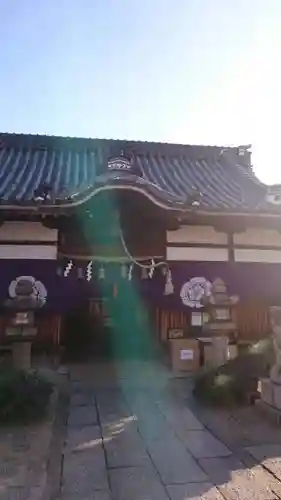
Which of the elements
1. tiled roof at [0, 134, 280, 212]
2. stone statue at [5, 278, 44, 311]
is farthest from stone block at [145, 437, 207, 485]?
tiled roof at [0, 134, 280, 212]

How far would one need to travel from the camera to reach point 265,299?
10375mm

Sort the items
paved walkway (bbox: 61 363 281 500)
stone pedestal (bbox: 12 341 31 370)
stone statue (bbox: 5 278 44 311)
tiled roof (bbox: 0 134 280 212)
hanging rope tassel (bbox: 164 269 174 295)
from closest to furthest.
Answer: paved walkway (bbox: 61 363 281 500) → stone pedestal (bbox: 12 341 31 370) → stone statue (bbox: 5 278 44 311) → hanging rope tassel (bbox: 164 269 174 295) → tiled roof (bbox: 0 134 280 212)

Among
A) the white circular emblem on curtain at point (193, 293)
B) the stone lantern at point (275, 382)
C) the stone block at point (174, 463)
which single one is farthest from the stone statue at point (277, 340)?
the white circular emblem on curtain at point (193, 293)

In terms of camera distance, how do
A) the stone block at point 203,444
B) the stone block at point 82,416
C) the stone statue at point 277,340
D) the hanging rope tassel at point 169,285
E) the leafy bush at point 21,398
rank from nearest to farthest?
the stone block at point 203,444 → the leafy bush at point 21,398 → the stone block at point 82,416 → the stone statue at point 277,340 → the hanging rope tassel at point 169,285

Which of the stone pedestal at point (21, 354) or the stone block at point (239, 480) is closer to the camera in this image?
the stone block at point (239, 480)

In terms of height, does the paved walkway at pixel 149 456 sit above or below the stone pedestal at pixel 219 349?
below

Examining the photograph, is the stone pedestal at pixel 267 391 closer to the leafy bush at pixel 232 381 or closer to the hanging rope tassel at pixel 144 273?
the leafy bush at pixel 232 381

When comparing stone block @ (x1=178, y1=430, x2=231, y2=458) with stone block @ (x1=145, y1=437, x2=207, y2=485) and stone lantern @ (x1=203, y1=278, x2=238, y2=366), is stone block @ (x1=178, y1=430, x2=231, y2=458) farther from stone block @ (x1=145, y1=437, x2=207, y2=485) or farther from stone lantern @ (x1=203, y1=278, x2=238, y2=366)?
stone lantern @ (x1=203, y1=278, x2=238, y2=366)

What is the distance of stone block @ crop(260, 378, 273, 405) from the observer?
5804 millimetres

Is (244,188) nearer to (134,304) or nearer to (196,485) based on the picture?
(134,304)

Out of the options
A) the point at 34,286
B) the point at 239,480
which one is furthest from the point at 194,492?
the point at 34,286

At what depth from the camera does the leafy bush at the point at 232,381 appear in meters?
6.17

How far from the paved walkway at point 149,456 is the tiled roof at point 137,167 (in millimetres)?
5820

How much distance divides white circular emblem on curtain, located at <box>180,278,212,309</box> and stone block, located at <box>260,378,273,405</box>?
3630 mm
